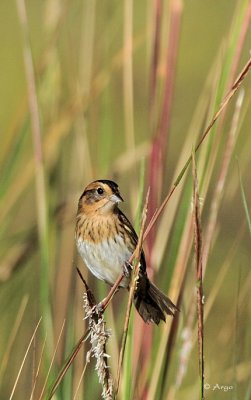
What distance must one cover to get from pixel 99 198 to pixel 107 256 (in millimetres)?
131

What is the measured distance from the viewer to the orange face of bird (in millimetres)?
2420

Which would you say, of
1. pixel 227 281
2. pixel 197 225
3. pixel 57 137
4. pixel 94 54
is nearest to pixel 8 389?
pixel 57 137

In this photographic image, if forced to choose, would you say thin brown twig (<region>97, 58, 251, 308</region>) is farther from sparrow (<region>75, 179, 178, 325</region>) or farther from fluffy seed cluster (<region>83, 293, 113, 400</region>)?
sparrow (<region>75, 179, 178, 325</region>)

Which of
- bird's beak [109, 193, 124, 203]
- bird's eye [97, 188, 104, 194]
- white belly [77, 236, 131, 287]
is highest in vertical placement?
bird's eye [97, 188, 104, 194]

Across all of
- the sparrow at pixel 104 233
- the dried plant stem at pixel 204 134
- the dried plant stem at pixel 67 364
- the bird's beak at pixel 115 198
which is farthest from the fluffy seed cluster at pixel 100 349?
the bird's beak at pixel 115 198

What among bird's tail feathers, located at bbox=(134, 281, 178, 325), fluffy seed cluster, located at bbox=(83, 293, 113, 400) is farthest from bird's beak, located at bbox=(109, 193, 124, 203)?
fluffy seed cluster, located at bbox=(83, 293, 113, 400)

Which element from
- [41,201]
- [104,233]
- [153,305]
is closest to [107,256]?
[104,233]

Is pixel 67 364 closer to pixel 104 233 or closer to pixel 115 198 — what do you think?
pixel 115 198

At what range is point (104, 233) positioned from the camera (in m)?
2.54

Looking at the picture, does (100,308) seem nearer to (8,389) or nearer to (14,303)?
(14,303)

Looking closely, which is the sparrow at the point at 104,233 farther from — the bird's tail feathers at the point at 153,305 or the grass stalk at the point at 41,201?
the grass stalk at the point at 41,201

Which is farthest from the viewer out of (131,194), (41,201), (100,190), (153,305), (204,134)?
(100,190)

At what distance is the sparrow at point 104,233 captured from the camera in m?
2.40

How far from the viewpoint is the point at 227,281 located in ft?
14.8
